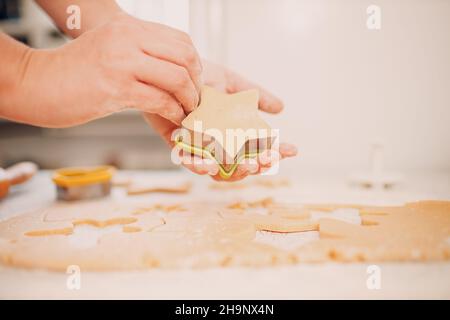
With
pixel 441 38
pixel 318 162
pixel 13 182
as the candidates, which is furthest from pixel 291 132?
pixel 13 182

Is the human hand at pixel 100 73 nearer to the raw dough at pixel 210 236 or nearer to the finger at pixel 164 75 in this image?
the finger at pixel 164 75

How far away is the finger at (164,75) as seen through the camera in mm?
633

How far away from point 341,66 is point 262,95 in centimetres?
45

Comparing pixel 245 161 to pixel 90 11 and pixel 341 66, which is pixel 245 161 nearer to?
pixel 90 11

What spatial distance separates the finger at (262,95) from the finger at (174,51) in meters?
0.29

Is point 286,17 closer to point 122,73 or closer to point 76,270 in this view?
point 122,73

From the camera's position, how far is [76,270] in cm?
52

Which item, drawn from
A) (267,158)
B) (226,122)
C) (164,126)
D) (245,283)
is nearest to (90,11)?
(164,126)

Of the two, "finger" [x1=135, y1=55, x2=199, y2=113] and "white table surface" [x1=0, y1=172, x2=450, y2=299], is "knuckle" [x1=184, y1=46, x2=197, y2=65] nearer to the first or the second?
"finger" [x1=135, y1=55, x2=199, y2=113]

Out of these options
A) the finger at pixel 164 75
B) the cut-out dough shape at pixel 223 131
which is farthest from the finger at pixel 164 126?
the finger at pixel 164 75

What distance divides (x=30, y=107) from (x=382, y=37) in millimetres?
1017

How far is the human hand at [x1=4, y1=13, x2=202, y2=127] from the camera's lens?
0.63 meters

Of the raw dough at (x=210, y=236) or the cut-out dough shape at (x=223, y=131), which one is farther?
the cut-out dough shape at (x=223, y=131)
